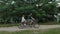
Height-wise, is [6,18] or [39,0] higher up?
[39,0]

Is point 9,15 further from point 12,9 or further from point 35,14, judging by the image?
point 35,14

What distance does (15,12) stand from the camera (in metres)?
25.2

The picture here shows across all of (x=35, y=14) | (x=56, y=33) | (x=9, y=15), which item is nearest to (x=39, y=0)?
(x=35, y=14)

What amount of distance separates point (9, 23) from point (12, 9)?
1614mm

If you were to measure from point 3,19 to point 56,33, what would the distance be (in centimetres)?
1058

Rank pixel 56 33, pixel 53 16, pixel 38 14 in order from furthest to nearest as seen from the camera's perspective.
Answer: pixel 53 16, pixel 38 14, pixel 56 33

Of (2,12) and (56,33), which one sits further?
(2,12)

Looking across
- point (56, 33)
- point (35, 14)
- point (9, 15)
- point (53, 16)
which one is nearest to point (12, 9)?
point (9, 15)

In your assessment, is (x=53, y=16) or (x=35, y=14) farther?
(x=53, y=16)

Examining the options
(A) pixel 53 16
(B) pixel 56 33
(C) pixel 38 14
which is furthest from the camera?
(A) pixel 53 16

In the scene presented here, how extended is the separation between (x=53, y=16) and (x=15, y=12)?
4.73 meters

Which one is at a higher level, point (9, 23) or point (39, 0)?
point (39, 0)

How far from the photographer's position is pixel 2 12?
85.6ft

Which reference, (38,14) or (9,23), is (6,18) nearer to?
Answer: (9,23)
